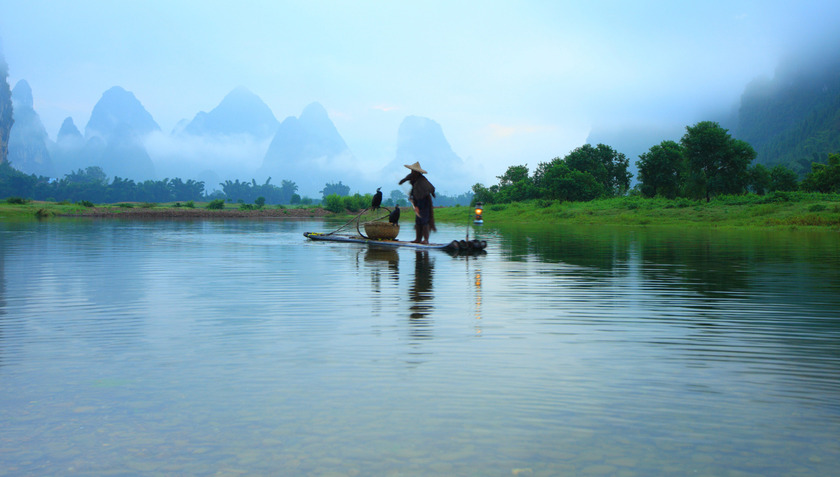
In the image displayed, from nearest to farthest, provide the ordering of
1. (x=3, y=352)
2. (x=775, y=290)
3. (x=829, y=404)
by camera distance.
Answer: (x=829, y=404) < (x=3, y=352) < (x=775, y=290)

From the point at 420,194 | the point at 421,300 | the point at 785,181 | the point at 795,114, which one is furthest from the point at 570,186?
the point at 795,114

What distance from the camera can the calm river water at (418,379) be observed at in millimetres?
3410

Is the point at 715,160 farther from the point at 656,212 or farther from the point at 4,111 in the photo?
the point at 4,111

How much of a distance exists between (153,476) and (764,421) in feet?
11.3

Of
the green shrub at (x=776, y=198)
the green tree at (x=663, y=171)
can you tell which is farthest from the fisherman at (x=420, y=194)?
the green tree at (x=663, y=171)

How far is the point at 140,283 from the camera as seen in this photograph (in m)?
10.5

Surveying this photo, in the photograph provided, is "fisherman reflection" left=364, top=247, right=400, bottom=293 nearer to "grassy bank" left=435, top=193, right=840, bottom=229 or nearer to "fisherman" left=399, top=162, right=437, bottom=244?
"fisherman" left=399, top=162, right=437, bottom=244

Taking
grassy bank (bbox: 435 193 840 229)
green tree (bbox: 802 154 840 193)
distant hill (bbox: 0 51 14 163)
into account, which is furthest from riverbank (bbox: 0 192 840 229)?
distant hill (bbox: 0 51 14 163)

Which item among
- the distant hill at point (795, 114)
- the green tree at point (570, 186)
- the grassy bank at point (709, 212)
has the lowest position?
the grassy bank at point (709, 212)

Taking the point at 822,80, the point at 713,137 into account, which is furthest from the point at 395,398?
the point at 822,80

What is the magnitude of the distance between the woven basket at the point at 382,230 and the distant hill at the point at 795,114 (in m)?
95.9

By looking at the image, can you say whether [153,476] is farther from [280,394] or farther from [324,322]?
[324,322]

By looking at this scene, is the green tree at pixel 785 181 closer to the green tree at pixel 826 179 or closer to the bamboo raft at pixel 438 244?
the green tree at pixel 826 179

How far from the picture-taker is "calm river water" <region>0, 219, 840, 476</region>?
341cm
